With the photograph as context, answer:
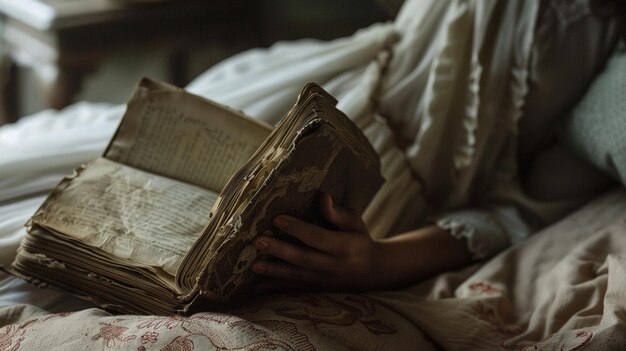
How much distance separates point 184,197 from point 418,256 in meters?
0.29

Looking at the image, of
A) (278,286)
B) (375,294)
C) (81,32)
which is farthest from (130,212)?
(81,32)

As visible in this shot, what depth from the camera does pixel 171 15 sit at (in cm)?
197

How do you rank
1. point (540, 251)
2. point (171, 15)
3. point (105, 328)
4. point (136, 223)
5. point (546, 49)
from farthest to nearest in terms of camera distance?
point (171, 15) → point (546, 49) → point (540, 251) → point (136, 223) → point (105, 328)

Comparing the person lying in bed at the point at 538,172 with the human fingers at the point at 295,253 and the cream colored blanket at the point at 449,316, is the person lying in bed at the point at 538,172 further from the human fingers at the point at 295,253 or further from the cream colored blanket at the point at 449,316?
the human fingers at the point at 295,253

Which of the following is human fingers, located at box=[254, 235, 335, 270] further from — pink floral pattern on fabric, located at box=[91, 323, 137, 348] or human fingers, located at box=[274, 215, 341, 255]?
pink floral pattern on fabric, located at box=[91, 323, 137, 348]

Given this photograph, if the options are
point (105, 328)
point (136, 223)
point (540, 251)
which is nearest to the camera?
point (105, 328)

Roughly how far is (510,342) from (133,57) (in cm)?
161

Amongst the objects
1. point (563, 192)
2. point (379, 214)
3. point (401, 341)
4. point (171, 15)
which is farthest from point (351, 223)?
point (171, 15)

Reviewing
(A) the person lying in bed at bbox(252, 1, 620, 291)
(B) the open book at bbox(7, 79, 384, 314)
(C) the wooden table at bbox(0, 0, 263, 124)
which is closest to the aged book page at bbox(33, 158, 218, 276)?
(B) the open book at bbox(7, 79, 384, 314)

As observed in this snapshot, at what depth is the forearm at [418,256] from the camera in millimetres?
916

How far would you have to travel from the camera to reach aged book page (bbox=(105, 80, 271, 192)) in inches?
34.5

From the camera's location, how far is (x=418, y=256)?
3.17 feet

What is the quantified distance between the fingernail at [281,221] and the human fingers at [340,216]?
0.16ft

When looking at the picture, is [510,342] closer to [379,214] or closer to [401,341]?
[401,341]
